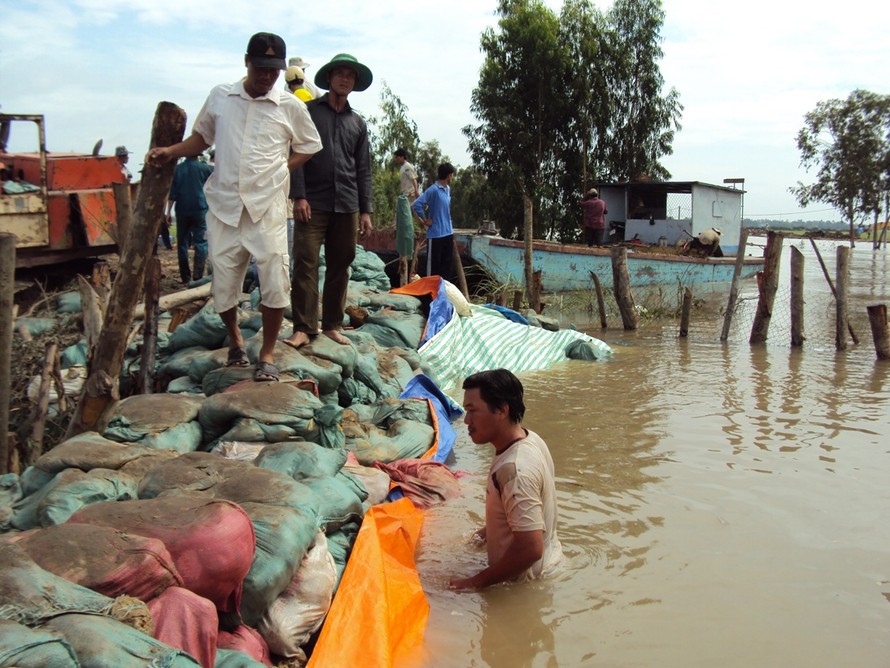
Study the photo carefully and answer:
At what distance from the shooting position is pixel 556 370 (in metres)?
7.63

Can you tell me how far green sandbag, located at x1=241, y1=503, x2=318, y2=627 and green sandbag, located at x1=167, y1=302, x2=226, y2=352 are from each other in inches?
93.9

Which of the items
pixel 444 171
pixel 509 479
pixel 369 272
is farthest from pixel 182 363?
pixel 444 171

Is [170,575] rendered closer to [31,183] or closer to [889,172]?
[31,183]

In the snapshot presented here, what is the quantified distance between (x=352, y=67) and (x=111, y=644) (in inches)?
141

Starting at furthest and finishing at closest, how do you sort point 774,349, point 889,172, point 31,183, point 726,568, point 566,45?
point 889,172 → point 566,45 → point 774,349 → point 31,183 → point 726,568

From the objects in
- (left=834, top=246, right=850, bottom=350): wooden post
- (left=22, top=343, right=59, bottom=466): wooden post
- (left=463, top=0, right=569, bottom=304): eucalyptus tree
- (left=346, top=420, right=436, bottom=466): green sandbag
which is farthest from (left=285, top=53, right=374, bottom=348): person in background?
(left=463, top=0, right=569, bottom=304): eucalyptus tree

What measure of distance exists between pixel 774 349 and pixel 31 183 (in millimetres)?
8040

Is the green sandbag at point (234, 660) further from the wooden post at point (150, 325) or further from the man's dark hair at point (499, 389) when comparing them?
the wooden post at point (150, 325)

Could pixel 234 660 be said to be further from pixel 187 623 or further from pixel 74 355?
pixel 74 355

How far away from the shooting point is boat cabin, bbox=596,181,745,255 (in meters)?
17.4

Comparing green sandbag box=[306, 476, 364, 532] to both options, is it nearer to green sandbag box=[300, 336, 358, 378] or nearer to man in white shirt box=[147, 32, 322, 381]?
man in white shirt box=[147, 32, 322, 381]

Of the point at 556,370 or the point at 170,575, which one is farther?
the point at 556,370

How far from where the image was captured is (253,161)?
12.3 ft

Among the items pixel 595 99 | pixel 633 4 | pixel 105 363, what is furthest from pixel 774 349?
pixel 633 4
